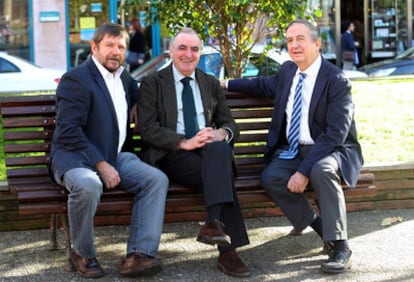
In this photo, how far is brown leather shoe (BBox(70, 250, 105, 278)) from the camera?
4.85m

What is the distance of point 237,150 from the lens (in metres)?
5.90

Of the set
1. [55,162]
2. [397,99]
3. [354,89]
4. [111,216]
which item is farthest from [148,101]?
[354,89]

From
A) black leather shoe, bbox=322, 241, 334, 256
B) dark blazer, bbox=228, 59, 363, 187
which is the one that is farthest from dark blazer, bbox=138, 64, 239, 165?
black leather shoe, bbox=322, 241, 334, 256

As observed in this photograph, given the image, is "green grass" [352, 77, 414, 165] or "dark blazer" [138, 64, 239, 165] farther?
"green grass" [352, 77, 414, 165]

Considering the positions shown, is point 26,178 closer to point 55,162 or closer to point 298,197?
point 55,162

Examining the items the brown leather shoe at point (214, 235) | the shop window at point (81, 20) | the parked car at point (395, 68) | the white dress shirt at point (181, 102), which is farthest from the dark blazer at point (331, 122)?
the shop window at point (81, 20)

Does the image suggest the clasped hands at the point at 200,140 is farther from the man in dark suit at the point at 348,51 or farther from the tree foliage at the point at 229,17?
the man in dark suit at the point at 348,51

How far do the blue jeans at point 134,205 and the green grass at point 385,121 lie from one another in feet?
6.16

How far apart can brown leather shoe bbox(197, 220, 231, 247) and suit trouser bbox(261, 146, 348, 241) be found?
0.52 meters

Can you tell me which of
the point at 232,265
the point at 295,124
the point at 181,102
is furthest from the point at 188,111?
the point at 232,265

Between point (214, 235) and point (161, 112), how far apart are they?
0.99 metres

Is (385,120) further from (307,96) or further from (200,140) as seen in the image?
(200,140)

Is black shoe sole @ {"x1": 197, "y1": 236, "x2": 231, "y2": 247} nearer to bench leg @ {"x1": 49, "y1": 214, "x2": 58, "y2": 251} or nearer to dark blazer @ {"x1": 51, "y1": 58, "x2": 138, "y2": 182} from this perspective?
dark blazer @ {"x1": 51, "y1": 58, "x2": 138, "y2": 182}

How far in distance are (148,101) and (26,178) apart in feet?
3.30
